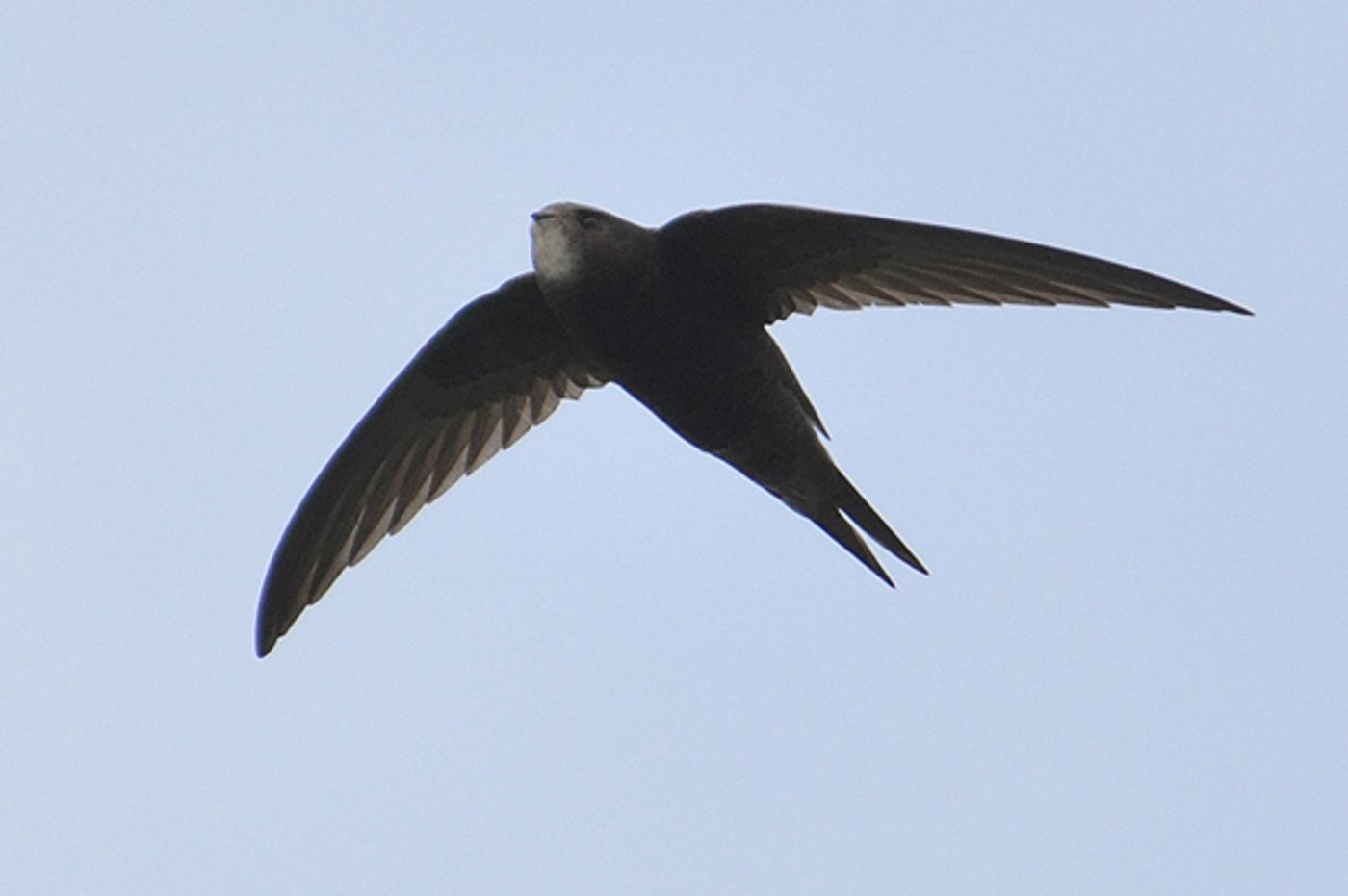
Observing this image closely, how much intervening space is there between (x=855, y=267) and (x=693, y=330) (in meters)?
0.52

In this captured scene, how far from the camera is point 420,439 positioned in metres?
7.26

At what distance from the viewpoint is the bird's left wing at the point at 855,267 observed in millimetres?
6281

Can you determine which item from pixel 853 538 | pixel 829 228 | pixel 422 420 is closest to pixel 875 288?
pixel 829 228

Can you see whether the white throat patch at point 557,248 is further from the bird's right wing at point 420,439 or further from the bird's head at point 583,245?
the bird's right wing at point 420,439

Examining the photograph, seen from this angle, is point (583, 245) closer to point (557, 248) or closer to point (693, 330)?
point (557, 248)

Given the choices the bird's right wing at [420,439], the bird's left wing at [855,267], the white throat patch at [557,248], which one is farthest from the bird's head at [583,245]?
the bird's right wing at [420,439]

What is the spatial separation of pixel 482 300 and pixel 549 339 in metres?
0.27

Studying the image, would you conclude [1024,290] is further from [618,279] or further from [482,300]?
[482,300]

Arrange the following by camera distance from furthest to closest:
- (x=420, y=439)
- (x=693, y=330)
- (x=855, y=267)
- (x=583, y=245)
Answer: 1. (x=420, y=439)
2. (x=855, y=267)
3. (x=693, y=330)
4. (x=583, y=245)

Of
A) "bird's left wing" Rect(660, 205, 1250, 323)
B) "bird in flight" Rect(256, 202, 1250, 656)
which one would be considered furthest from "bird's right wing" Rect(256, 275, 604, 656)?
"bird's left wing" Rect(660, 205, 1250, 323)

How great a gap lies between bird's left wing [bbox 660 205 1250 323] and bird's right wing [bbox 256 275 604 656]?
66 centimetres

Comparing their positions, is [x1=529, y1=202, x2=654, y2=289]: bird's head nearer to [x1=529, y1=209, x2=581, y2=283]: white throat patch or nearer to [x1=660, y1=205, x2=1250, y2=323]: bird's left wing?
[x1=529, y1=209, x2=581, y2=283]: white throat patch

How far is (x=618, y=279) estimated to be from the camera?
6258 millimetres

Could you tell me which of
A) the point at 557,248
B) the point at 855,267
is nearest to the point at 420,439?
the point at 557,248
